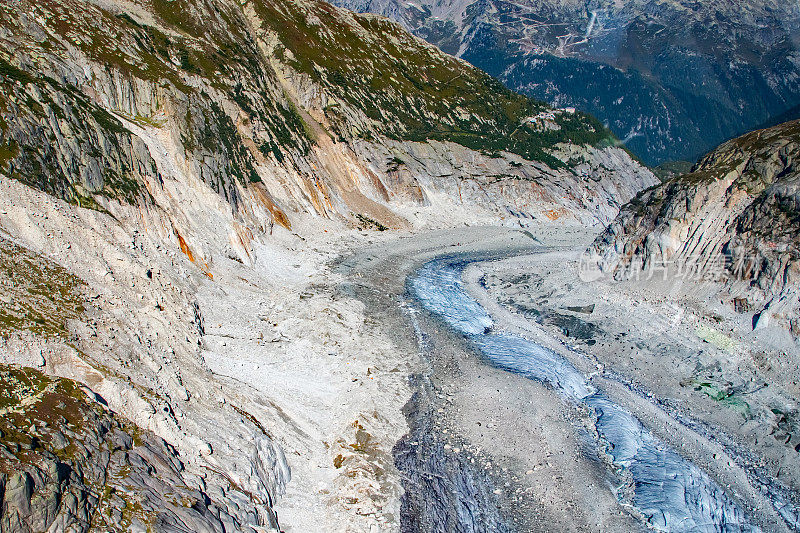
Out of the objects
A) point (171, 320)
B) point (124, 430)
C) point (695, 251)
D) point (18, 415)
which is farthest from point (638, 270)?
point (18, 415)

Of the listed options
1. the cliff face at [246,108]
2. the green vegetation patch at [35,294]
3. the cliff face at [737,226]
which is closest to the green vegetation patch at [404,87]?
the cliff face at [246,108]

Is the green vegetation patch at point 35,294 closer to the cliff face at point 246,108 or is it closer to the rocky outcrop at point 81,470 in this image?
the rocky outcrop at point 81,470

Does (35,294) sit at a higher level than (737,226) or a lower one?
lower

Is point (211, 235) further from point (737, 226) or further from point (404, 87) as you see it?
point (404, 87)

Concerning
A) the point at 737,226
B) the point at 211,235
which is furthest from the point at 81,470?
the point at 737,226

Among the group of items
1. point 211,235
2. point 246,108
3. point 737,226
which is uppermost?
point 737,226

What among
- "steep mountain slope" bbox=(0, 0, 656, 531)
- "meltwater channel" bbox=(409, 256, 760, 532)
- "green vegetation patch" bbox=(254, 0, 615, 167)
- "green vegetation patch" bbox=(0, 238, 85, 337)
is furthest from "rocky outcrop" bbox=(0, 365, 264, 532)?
"green vegetation patch" bbox=(254, 0, 615, 167)

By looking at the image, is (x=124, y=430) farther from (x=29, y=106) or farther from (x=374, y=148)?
(x=374, y=148)
